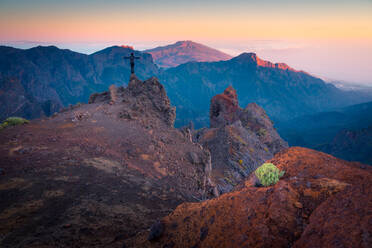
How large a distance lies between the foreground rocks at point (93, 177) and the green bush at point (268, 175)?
4.95 meters

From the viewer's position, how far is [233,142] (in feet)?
111

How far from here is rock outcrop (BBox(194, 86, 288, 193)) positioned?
27.9 m

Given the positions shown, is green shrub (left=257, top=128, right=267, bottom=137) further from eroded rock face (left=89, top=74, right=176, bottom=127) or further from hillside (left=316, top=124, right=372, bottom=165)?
hillside (left=316, top=124, right=372, bottom=165)

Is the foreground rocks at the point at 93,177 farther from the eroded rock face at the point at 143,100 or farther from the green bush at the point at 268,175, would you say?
the green bush at the point at 268,175

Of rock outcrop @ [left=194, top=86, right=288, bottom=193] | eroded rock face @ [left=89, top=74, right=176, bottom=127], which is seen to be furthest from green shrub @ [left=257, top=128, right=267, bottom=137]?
eroded rock face @ [left=89, top=74, right=176, bottom=127]

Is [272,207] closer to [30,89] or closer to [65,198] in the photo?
[65,198]

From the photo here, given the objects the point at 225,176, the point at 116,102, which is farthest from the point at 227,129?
the point at 116,102

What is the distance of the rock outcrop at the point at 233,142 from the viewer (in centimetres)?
2787

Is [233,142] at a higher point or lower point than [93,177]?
lower

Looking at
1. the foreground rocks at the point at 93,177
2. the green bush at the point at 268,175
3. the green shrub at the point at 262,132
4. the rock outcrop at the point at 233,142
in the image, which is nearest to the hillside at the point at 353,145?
the rock outcrop at the point at 233,142

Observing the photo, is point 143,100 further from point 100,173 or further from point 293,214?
point 293,214

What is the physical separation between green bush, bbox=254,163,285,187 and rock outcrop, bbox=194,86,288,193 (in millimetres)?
16491

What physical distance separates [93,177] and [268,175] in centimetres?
869

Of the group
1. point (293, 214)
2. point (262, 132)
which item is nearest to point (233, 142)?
point (262, 132)
